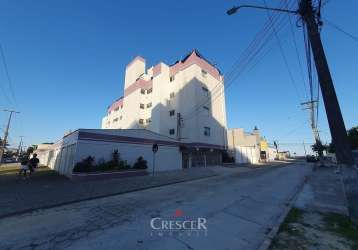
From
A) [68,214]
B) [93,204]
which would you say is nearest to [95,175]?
[93,204]

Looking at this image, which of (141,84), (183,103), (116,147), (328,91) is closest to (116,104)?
(141,84)

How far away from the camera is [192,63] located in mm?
31312

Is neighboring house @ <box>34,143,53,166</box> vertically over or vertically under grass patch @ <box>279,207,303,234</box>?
over

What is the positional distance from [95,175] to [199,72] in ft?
78.7

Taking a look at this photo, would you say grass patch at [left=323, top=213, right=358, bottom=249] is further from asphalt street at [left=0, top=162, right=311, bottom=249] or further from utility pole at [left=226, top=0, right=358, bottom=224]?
asphalt street at [left=0, top=162, right=311, bottom=249]

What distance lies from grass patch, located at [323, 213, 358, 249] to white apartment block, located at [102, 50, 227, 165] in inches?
807

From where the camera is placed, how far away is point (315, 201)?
850 centimetres

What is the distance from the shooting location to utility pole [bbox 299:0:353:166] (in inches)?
237

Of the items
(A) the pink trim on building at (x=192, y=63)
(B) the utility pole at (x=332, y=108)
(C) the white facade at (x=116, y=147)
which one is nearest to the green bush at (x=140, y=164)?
(C) the white facade at (x=116, y=147)

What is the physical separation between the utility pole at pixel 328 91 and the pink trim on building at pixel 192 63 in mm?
25382

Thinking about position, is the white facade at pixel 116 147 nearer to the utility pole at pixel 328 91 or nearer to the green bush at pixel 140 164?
the green bush at pixel 140 164

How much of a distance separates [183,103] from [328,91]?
24905 mm

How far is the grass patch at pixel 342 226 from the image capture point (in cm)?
462

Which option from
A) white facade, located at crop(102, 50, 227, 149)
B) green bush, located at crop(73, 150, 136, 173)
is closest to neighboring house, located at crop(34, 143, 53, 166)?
white facade, located at crop(102, 50, 227, 149)
